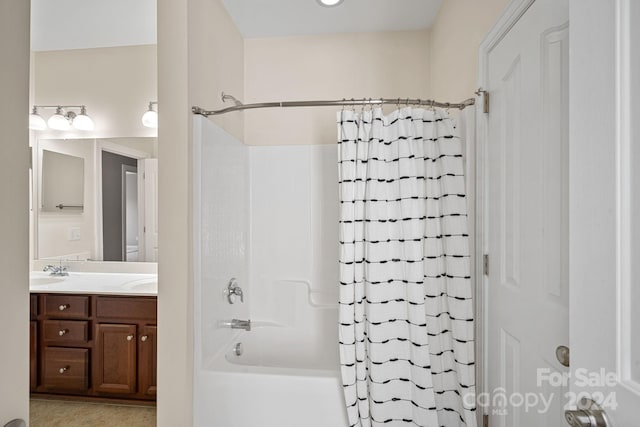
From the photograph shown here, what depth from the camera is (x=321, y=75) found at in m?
2.72

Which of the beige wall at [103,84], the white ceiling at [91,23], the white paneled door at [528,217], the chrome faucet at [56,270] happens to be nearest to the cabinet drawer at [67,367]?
the chrome faucet at [56,270]

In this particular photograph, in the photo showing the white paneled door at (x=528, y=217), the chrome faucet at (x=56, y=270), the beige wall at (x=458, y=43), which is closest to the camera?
the white paneled door at (x=528, y=217)

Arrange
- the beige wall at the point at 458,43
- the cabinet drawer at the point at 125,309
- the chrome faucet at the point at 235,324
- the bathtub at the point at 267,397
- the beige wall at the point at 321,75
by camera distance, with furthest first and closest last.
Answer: the beige wall at the point at 321,75
the cabinet drawer at the point at 125,309
the chrome faucet at the point at 235,324
the bathtub at the point at 267,397
the beige wall at the point at 458,43

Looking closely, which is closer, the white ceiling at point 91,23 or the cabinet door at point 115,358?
the white ceiling at point 91,23

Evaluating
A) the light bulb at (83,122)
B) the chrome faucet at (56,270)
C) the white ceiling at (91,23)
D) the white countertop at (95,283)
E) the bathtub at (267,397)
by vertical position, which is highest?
the white ceiling at (91,23)

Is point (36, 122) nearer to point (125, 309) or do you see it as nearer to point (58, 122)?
point (58, 122)

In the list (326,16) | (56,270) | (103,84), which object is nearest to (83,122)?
(103,84)

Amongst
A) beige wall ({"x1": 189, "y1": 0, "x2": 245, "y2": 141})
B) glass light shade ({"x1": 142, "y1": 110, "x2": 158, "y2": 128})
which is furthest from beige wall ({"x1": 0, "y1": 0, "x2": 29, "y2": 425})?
glass light shade ({"x1": 142, "y1": 110, "x2": 158, "y2": 128})

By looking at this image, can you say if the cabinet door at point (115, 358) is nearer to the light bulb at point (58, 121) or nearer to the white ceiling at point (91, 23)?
the light bulb at point (58, 121)

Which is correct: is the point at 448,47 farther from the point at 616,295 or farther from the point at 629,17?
the point at 616,295

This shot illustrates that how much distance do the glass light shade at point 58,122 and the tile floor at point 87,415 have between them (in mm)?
2153

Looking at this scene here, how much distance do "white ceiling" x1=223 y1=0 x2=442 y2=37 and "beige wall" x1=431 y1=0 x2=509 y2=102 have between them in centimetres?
18

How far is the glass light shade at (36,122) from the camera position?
296 centimetres

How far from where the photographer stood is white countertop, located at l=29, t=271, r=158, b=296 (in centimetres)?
239
